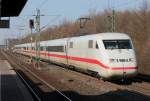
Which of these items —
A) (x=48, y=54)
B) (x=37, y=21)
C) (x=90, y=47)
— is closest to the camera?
(x=90, y=47)

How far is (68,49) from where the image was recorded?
34875 mm

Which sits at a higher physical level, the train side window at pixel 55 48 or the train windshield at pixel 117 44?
the train windshield at pixel 117 44

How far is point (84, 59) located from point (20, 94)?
32.0 ft

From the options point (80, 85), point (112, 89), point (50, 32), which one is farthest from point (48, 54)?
point (50, 32)

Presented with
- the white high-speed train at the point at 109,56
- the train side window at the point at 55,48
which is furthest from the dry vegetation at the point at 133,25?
the white high-speed train at the point at 109,56

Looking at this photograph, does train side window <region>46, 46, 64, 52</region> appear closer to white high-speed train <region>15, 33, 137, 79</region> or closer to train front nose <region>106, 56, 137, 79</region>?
white high-speed train <region>15, 33, 137, 79</region>

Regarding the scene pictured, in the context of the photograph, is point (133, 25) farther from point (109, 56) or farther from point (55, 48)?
point (109, 56)

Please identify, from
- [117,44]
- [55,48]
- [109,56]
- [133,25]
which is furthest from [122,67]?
[133,25]

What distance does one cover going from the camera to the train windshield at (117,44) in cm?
2352

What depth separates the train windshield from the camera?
23520mm

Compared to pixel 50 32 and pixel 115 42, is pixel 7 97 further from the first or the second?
pixel 50 32

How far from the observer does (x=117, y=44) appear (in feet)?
77.7

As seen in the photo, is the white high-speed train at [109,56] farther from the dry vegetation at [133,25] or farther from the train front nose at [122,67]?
the dry vegetation at [133,25]

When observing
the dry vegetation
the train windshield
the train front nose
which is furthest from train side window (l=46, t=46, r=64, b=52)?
the train front nose
